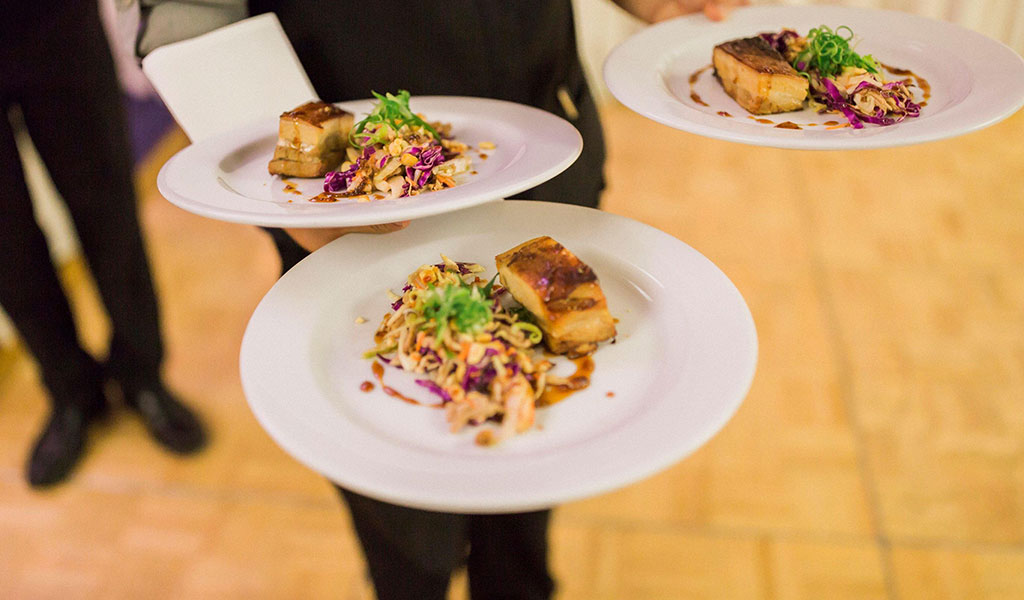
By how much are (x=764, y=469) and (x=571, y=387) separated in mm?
1636

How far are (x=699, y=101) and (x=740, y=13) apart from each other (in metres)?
0.32

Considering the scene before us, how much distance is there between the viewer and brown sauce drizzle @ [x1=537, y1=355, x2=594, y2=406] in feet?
2.68

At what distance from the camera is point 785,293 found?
112 inches

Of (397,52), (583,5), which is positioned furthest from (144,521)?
(583,5)

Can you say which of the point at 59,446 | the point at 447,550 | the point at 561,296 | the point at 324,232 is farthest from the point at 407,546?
the point at 59,446

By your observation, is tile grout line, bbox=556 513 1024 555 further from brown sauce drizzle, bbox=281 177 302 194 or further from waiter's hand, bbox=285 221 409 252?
brown sauce drizzle, bbox=281 177 302 194

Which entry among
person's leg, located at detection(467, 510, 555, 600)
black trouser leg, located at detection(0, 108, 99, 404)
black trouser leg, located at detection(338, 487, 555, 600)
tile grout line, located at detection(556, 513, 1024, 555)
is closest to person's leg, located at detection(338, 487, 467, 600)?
black trouser leg, located at detection(338, 487, 555, 600)

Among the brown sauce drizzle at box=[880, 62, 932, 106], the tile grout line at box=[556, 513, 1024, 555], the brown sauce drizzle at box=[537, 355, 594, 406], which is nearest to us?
the brown sauce drizzle at box=[537, 355, 594, 406]

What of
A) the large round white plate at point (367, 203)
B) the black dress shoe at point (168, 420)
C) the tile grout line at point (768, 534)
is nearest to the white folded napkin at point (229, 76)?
the large round white plate at point (367, 203)

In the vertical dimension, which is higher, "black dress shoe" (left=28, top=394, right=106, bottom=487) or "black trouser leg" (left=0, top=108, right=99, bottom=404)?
"black trouser leg" (left=0, top=108, right=99, bottom=404)

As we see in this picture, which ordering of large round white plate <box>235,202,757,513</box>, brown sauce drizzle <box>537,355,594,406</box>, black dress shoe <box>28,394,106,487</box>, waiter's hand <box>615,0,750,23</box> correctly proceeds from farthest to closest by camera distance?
black dress shoe <box>28,394,106,487</box> < waiter's hand <box>615,0,750,23</box> < brown sauce drizzle <box>537,355,594,406</box> < large round white plate <box>235,202,757,513</box>

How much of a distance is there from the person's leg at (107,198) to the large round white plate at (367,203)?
111cm

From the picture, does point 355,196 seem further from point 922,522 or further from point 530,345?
point 922,522

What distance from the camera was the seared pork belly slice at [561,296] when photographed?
847 mm
